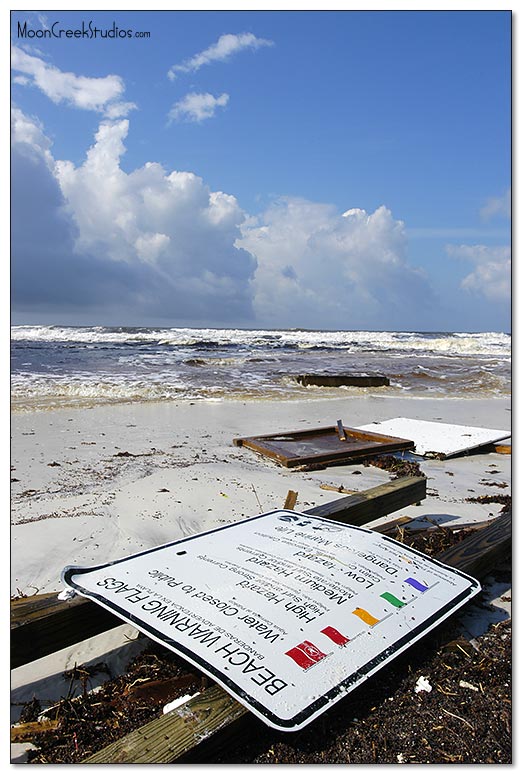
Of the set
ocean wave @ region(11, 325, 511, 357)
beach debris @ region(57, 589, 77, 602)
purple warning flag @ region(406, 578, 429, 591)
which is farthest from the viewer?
ocean wave @ region(11, 325, 511, 357)

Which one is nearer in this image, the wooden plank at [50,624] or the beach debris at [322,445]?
the wooden plank at [50,624]

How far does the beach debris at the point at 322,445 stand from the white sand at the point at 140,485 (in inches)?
5.7

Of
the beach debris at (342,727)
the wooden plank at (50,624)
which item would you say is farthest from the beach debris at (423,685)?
the wooden plank at (50,624)

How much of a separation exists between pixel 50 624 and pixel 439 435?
6498 mm

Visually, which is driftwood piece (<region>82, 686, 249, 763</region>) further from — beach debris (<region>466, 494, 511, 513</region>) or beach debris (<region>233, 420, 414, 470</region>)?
beach debris (<region>233, 420, 414, 470</region>)

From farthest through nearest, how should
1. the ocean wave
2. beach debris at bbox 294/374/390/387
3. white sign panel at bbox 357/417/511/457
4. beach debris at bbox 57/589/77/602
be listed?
the ocean wave < beach debris at bbox 294/374/390/387 < white sign panel at bbox 357/417/511/457 < beach debris at bbox 57/589/77/602

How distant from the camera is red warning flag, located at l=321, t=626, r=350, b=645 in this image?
2.03 meters

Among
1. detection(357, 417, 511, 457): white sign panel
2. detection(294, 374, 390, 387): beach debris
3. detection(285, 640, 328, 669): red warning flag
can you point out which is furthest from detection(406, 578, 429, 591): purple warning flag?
detection(294, 374, 390, 387): beach debris

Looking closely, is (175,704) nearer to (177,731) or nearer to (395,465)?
(177,731)

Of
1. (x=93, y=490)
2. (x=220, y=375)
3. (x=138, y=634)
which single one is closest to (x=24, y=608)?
(x=138, y=634)

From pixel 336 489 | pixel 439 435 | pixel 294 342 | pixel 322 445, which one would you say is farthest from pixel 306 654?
pixel 294 342

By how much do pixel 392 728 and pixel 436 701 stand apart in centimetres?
27

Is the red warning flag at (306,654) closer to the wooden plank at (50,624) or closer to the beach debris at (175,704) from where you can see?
the beach debris at (175,704)

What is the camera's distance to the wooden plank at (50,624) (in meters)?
1.98
